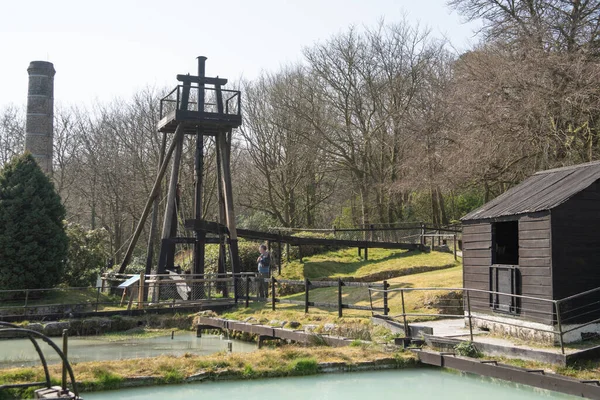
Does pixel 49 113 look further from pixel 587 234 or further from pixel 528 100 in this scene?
pixel 587 234

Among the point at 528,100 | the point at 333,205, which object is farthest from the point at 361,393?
the point at 333,205

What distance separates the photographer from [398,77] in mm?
35312

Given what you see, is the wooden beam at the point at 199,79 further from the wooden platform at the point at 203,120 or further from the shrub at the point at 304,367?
the shrub at the point at 304,367

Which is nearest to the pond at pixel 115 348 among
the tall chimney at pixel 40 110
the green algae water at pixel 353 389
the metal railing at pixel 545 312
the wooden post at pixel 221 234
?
the green algae water at pixel 353 389

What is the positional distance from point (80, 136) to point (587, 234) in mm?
36317

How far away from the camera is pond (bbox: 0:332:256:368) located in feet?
49.2

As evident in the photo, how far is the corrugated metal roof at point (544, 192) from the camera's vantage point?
1309cm

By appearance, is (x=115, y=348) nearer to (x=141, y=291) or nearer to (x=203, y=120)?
(x=141, y=291)

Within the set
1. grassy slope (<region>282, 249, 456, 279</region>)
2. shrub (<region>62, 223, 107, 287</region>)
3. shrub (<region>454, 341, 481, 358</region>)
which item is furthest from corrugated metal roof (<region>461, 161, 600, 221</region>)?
shrub (<region>62, 223, 107, 287</region>)

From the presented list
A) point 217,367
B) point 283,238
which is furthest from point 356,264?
point 217,367

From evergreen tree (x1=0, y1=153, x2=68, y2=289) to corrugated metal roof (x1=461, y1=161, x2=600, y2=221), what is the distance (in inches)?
609

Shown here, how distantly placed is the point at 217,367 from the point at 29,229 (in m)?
14.8

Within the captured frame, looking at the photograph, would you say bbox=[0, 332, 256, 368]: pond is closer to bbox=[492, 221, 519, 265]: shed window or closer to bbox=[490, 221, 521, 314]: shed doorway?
bbox=[490, 221, 521, 314]: shed doorway

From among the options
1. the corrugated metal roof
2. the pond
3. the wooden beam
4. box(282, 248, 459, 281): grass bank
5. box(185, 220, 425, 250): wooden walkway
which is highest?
the wooden beam
